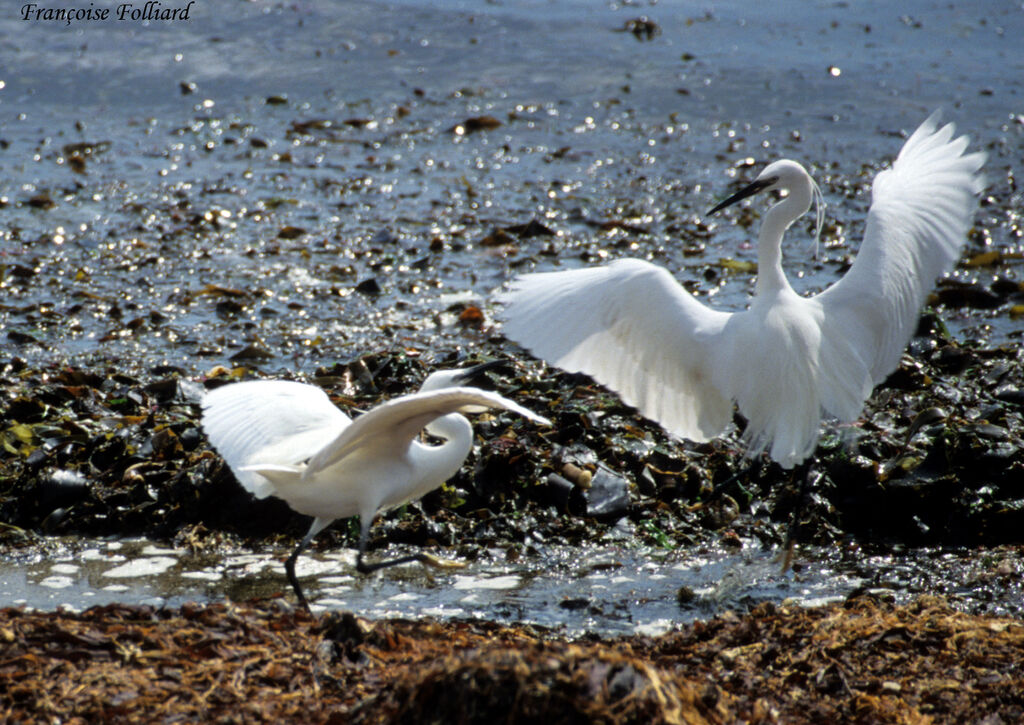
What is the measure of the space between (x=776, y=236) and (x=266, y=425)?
2527 mm

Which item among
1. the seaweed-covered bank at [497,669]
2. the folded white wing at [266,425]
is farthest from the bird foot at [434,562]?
the folded white wing at [266,425]

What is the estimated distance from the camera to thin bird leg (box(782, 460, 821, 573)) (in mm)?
4848

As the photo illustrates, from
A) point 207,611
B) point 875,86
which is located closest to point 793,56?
point 875,86

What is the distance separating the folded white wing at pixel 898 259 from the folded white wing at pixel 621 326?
60 cm

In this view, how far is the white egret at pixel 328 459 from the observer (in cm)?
441

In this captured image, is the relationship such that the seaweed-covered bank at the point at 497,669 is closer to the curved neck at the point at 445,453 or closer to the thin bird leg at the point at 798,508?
the thin bird leg at the point at 798,508

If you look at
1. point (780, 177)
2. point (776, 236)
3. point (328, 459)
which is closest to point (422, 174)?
point (780, 177)

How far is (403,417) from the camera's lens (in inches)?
163

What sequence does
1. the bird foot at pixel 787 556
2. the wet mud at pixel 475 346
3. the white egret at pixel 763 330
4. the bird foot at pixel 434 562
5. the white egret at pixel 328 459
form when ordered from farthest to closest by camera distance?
1. the bird foot at pixel 787 556
2. the white egret at pixel 763 330
3. the bird foot at pixel 434 562
4. the white egret at pixel 328 459
5. the wet mud at pixel 475 346

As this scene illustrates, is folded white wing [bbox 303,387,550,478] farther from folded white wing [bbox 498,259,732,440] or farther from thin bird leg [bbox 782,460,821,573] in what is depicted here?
thin bird leg [bbox 782,460,821,573]

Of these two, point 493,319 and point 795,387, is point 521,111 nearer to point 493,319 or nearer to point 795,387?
point 493,319

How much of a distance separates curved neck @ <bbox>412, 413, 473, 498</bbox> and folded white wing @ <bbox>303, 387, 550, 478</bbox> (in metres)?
0.11

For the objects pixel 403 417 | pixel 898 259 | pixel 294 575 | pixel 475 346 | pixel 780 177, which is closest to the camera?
pixel 403 417

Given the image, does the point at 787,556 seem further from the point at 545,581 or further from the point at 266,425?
the point at 266,425
